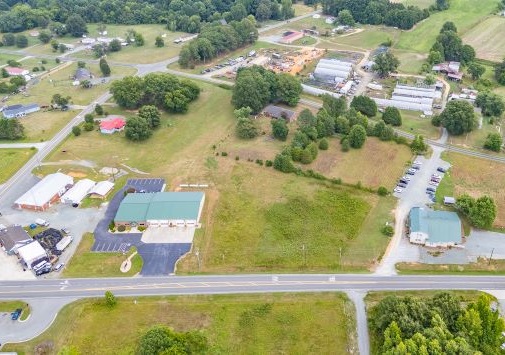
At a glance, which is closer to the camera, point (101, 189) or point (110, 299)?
point (110, 299)

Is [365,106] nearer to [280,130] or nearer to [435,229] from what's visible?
[280,130]

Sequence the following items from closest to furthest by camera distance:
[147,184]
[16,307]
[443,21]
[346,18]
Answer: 1. [16,307]
2. [147,184]
3. [443,21]
4. [346,18]

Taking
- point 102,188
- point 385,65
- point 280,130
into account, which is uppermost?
point 385,65

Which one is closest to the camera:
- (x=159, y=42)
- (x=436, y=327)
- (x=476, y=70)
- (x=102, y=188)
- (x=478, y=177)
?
(x=436, y=327)

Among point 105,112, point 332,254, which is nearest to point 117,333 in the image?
point 332,254

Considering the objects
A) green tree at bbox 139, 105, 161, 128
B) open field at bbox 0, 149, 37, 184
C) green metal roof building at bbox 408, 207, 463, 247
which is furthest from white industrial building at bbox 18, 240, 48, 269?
green metal roof building at bbox 408, 207, 463, 247

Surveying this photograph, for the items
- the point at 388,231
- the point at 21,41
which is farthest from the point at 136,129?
the point at 21,41

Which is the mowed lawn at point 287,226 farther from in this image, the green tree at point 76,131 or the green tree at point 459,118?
the green tree at point 76,131
